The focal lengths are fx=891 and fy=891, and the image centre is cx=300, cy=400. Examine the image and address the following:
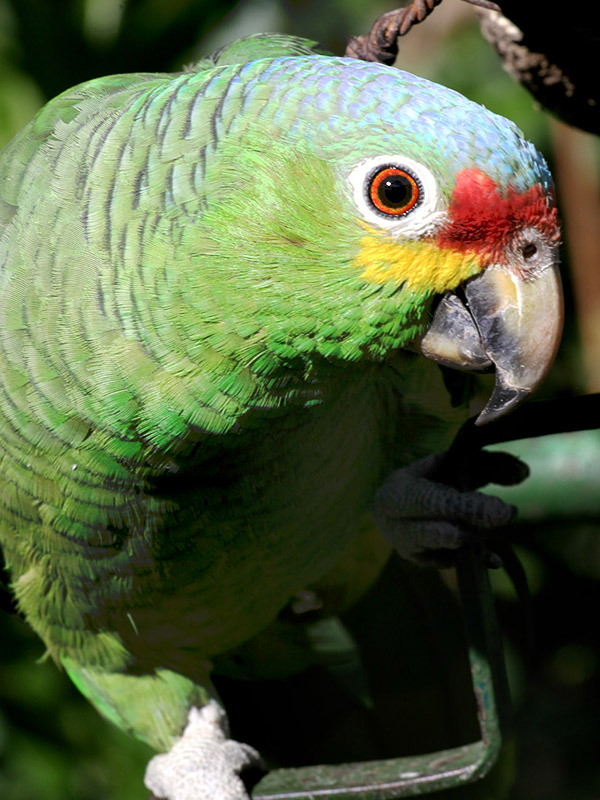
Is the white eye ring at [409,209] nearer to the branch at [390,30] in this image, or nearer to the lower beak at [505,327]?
the lower beak at [505,327]

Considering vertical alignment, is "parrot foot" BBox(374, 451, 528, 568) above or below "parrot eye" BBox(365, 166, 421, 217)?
below

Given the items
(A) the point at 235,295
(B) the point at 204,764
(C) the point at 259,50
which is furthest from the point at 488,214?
(B) the point at 204,764

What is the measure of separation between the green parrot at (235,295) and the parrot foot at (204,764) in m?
0.29

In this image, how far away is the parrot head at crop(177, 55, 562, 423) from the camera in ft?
2.40

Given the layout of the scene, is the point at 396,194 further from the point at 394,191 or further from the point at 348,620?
the point at 348,620

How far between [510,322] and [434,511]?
0.47 meters

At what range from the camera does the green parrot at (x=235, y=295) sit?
74cm

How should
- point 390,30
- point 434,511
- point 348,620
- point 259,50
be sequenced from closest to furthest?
point 390,30, point 259,50, point 434,511, point 348,620

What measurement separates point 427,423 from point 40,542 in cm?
54

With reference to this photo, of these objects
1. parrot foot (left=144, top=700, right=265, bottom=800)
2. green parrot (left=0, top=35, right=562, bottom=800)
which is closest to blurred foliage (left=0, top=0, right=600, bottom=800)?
parrot foot (left=144, top=700, right=265, bottom=800)

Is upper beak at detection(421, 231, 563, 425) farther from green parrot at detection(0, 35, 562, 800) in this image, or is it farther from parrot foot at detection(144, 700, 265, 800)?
parrot foot at detection(144, 700, 265, 800)

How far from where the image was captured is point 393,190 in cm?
73

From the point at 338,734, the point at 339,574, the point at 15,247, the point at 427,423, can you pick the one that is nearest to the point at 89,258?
the point at 15,247

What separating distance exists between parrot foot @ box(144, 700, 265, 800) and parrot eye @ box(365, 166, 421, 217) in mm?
868
